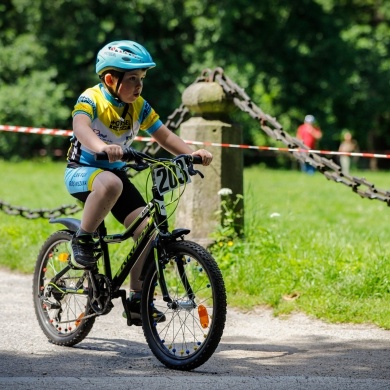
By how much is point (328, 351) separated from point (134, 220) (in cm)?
138

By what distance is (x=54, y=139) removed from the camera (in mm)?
32219

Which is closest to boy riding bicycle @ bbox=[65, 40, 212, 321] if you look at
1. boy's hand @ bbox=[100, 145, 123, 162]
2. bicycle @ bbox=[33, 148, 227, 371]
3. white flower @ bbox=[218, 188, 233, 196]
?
bicycle @ bbox=[33, 148, 227, 371]

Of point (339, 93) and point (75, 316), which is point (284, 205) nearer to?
point (75, 316)

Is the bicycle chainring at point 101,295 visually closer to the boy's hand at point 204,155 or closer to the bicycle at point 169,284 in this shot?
the bicycle at point 169,284

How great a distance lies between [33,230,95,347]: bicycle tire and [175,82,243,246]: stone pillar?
2.15 meters

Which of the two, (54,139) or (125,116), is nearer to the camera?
(125,116)

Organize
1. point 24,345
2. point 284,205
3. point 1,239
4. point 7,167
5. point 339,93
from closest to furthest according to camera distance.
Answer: point 24,345, point 1,239, point 284,205, point 7,167, point 339,93

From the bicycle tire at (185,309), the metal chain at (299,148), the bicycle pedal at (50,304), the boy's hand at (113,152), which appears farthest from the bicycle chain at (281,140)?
the boy's hand at (113,152)

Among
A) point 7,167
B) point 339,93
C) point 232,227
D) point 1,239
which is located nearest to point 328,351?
point 232,227

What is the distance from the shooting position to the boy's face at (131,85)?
5.28 m

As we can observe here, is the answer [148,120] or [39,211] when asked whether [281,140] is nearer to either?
[148,120]

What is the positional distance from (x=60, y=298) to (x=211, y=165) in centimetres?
246

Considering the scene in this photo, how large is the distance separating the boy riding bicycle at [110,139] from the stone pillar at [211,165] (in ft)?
8.23

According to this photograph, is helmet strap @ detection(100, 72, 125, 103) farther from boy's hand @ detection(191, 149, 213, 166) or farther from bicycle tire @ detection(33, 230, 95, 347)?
bicycle tire @ detection(33, 230, 95, 347)
